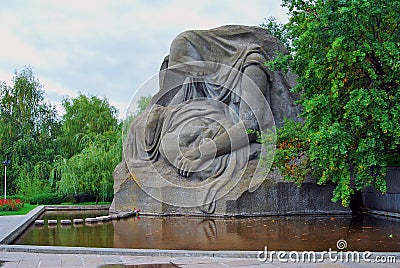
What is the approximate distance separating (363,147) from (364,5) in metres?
2.44

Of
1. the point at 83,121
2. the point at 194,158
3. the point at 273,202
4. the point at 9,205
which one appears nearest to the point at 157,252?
the point at 273,202

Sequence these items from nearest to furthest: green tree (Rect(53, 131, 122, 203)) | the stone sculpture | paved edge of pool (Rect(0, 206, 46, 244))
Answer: paved edge of pool (Rect(0, 206, 46, 244)) → the stone sculpture → green tree (Rect(53, 131, 122, 203))

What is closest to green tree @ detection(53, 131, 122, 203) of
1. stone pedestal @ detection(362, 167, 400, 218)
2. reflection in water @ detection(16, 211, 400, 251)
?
reflection in water @ detection(16, 211, 400, 251)

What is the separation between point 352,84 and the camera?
9.48m

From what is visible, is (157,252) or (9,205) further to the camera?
(9,205)

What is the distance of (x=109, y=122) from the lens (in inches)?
1367

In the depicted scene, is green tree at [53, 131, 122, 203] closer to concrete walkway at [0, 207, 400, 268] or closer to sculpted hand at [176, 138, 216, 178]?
sculpted hand at [176, 138, 216, 178]

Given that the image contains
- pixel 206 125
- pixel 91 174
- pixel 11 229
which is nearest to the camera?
pixel 11 229

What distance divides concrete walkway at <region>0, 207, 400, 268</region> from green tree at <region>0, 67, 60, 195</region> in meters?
25.5

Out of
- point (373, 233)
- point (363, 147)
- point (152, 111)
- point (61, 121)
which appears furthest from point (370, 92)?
point (61, 121)

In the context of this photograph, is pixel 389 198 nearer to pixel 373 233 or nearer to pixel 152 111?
pixel 373 233

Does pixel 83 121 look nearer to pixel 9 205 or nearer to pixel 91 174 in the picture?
pixel 91 174

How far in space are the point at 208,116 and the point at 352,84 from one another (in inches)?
234

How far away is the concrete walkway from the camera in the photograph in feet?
21.3
